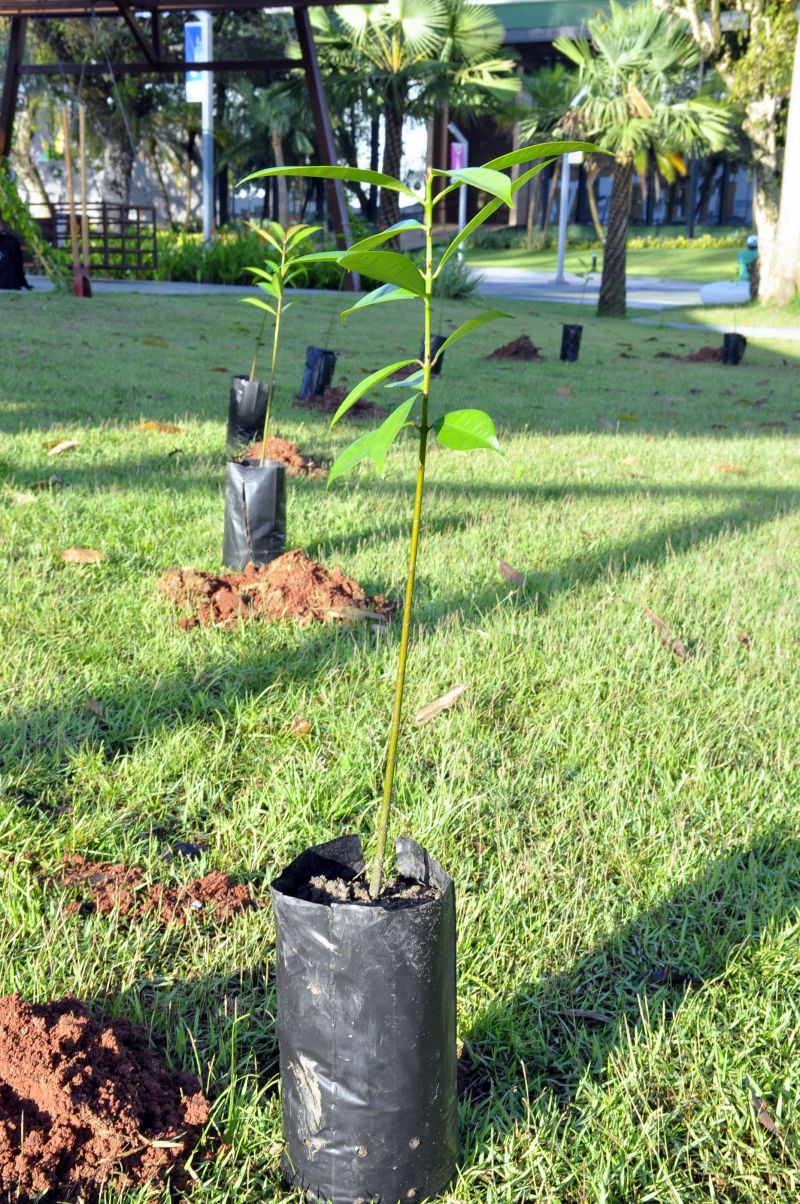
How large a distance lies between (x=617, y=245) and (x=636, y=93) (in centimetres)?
217

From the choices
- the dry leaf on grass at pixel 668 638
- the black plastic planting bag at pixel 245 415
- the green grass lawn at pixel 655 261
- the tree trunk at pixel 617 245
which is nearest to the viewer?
the dry leaf on grass at pixel 668 638

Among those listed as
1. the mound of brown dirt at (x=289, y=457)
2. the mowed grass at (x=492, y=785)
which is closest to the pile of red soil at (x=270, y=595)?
the mowed grass at (x=492, y=785)

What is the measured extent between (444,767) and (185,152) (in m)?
43.5

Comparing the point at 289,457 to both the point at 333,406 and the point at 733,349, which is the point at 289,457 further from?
the point at 733,349

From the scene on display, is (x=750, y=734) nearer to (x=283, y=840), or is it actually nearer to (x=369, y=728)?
(x=369, y=728)

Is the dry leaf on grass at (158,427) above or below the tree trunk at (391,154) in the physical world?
below

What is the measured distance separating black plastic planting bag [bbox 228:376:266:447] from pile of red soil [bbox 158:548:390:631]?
2.09 m

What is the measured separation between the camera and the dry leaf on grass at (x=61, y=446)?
16.3ft

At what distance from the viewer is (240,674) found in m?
2.82

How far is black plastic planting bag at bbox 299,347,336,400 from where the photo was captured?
22.8 feet

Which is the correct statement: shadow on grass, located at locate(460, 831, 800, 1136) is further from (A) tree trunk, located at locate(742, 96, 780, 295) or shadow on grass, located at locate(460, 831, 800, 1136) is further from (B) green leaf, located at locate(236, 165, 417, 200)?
(A) tree trunk, located at locate(742, 96, 780, 295)

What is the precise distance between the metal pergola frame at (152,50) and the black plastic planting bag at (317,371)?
23.9ft

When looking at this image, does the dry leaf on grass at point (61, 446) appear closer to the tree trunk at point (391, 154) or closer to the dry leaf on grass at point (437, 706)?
the dry leaf on grass at point (437, 706)

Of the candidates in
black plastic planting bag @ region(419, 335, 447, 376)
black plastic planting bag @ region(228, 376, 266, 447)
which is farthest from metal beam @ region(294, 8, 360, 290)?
black plastic planting bag @ region(228, 376, 266, 447)
